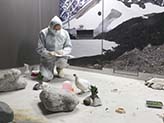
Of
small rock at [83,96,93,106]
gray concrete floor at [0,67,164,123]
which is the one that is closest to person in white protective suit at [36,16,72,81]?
gray concrete floor at [0,67,164,123]

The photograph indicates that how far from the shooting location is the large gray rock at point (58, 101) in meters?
2.24

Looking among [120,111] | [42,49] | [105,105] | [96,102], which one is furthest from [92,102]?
[42,49]

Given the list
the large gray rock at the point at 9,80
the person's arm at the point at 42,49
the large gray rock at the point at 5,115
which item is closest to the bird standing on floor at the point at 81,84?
the large gray rock at the point at 9,80

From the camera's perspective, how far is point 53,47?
3.58m

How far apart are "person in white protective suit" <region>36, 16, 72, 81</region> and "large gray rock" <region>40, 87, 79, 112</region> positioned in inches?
47.0

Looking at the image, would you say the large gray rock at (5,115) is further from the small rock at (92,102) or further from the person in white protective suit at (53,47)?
the person in white protective suit at (53,47)

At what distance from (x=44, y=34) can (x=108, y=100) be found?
60.9 inches

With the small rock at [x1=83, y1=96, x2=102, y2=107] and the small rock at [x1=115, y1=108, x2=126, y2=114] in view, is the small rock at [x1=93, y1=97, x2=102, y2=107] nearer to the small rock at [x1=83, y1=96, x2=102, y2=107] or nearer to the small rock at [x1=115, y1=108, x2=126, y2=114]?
the small rock at [x1=83, y1=96, x2=102, y2=107]

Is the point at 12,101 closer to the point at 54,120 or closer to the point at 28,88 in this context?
the point at 28,88

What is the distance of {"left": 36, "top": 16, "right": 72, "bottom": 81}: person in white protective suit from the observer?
352 centimetres

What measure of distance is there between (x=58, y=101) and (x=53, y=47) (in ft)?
4.83

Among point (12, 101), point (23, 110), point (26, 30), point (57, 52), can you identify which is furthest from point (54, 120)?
point (26, 30)

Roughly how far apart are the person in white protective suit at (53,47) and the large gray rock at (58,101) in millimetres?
1193

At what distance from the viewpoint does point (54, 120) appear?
2.14 meters
